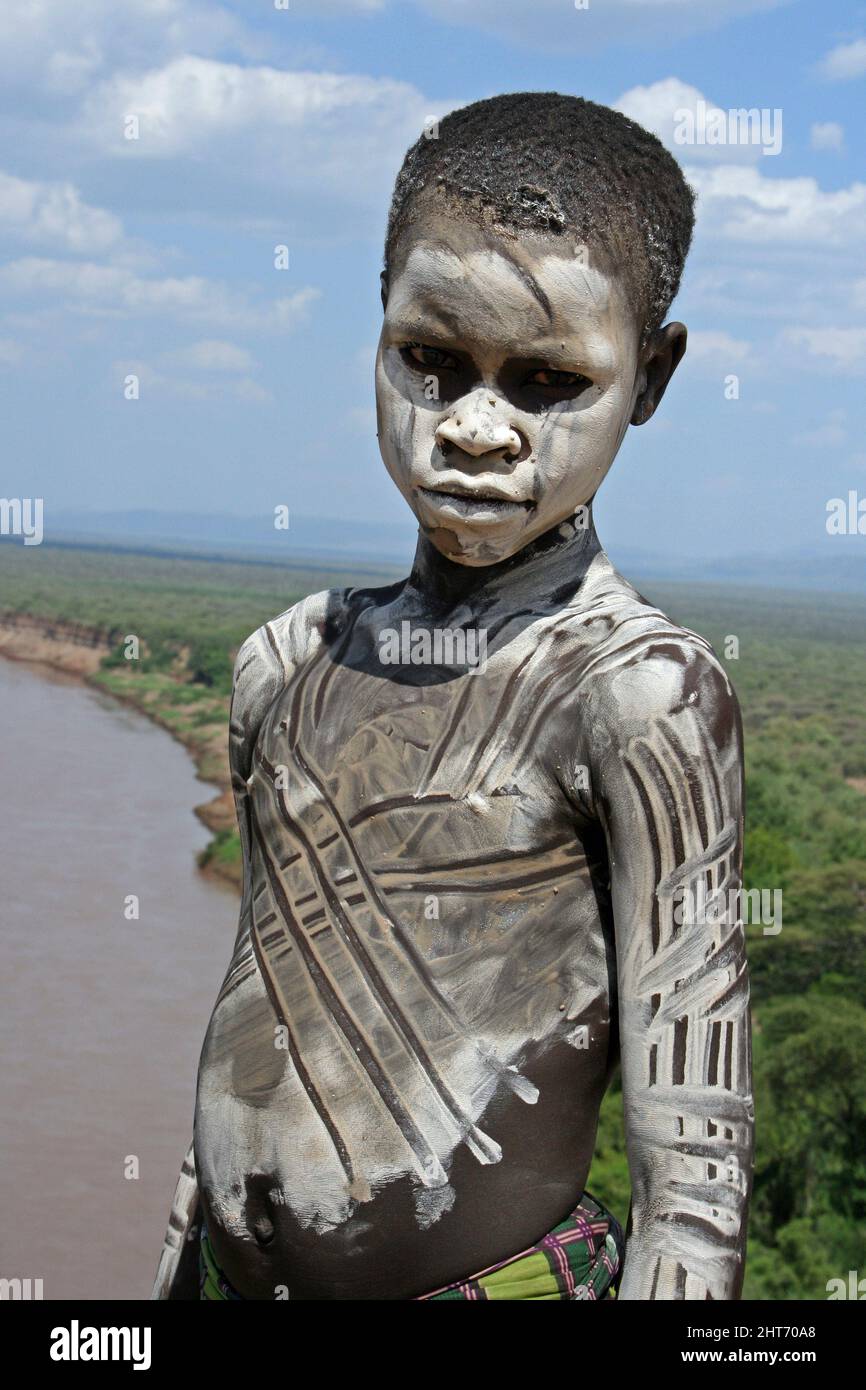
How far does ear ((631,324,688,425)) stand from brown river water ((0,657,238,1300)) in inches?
529

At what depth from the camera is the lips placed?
88.7 inches

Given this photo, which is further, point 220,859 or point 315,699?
point 220,859

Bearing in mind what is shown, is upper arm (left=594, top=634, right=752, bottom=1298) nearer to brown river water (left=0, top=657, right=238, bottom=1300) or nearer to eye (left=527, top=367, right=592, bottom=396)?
eye (left=527, top=367, right=592, bottom=396)

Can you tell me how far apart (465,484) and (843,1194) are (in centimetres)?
1743

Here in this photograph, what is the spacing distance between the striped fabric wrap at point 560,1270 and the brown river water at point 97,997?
516 inches

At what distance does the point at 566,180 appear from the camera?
2242 mm

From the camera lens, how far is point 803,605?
124375 mm

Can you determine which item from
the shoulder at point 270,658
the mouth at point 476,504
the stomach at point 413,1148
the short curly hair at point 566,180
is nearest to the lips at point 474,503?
the mouth at point 476,504

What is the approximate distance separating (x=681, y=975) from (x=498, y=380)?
852mm

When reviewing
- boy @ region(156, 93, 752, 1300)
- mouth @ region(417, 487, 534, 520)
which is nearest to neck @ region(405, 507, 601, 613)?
boy @ region(156, 93, 752, 1300)

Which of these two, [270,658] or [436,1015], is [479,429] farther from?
[436,1015]

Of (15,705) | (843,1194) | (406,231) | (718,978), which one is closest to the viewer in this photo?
(718,978)

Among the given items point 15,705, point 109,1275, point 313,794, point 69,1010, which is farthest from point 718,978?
point 15,705

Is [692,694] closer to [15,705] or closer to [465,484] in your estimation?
[465,484]
